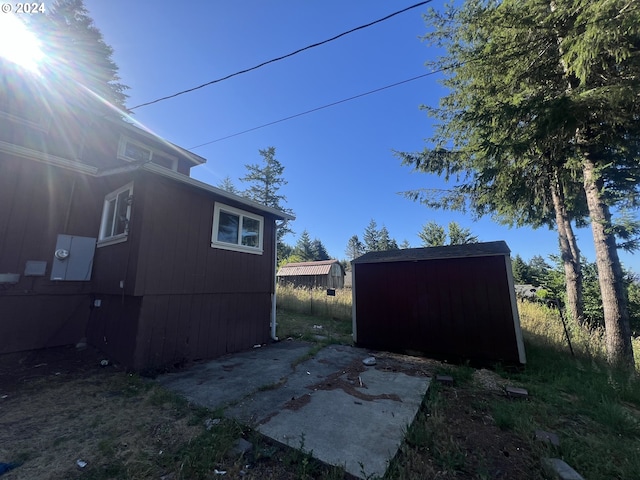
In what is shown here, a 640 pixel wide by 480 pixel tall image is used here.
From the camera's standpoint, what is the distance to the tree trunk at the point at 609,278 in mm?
4828

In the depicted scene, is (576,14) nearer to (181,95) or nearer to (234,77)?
(234,77)

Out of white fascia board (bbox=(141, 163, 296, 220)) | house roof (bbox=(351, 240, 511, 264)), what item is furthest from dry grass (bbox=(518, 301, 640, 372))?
Answer: white fascia board (bbox=(141, 163, 296, 220))

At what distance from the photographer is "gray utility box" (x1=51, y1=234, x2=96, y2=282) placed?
16.6 feet

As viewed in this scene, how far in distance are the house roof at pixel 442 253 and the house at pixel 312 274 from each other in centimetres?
1843

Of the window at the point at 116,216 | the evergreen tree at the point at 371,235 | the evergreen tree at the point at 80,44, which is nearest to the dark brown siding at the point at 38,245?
the window at the point at 116,216

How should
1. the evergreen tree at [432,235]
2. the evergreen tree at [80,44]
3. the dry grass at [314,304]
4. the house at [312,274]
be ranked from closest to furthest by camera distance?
the dry grass at [314,304] < the evergreen tree at [80,44] < the evergreen tree at [432,235] < the house at [312,274]

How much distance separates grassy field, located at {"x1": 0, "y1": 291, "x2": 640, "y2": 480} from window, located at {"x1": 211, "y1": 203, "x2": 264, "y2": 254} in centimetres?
279

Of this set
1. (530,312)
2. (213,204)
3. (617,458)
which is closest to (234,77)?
(213,204)

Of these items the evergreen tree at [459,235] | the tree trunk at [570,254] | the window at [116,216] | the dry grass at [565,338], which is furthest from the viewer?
the evergreen tree at [459,235]

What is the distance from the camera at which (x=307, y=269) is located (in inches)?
1019

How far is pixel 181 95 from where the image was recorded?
5.66 meters

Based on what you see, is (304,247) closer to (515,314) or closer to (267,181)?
(267,181)

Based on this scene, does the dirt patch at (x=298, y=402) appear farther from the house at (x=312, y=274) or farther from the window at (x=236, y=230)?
the house at (x=312, y=274)

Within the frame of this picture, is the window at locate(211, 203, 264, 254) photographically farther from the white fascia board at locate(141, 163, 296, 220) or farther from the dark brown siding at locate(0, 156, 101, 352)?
the dark brown siding at locate(0, 156, 101, 352)
